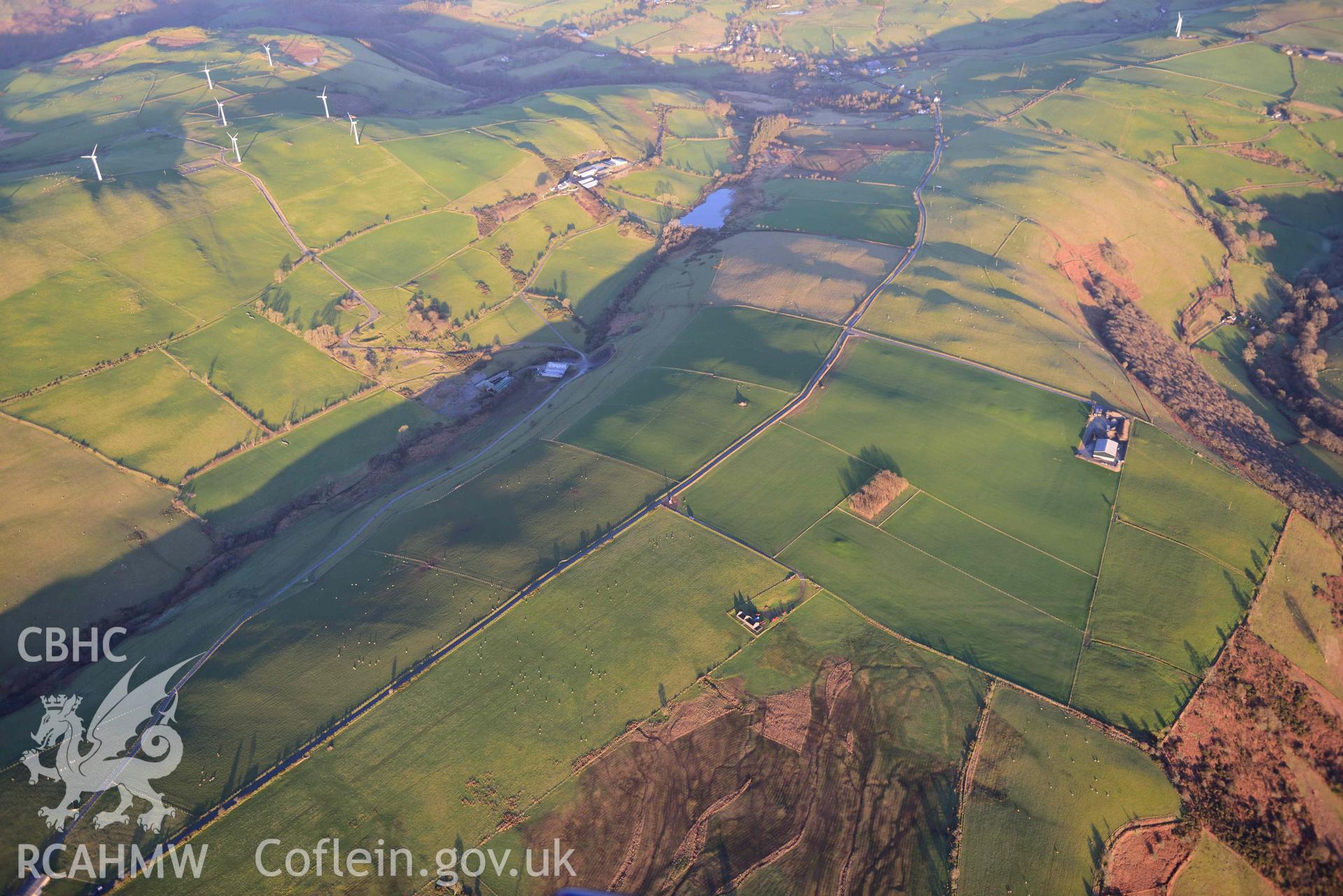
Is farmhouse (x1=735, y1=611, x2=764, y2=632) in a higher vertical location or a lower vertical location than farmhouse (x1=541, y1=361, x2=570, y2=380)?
higher

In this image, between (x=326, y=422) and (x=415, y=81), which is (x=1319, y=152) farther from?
(x=415, y=81)

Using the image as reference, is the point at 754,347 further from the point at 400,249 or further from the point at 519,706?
the point at 400,249

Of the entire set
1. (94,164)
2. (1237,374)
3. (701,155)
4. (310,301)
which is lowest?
(1237,374)

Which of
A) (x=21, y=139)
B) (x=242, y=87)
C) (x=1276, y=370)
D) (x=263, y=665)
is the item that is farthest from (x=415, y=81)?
(x=1276, y=370)

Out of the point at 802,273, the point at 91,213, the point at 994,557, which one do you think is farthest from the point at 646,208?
the point at 994,557

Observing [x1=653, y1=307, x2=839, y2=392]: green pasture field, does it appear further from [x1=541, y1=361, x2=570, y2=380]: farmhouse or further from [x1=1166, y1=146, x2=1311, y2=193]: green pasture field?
[x1=1166, y1=146, x2=1311, y2=193]: green pasture field

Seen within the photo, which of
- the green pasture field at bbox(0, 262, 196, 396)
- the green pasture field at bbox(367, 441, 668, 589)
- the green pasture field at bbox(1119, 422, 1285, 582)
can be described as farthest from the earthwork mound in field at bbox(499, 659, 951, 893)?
the green pasture field at bbox(0, 262, 196, 396)

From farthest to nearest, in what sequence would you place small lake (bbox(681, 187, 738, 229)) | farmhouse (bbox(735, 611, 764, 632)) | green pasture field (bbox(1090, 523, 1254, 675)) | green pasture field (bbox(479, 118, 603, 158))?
green pasture field (bbox(479, 118, 603, 158))
small lake (bbox(681, 187, 738, 229))
farmhouse (bbox(735, 611, 764, 632))
green pasture field (bbox(1090, 523, 1254, 675))
